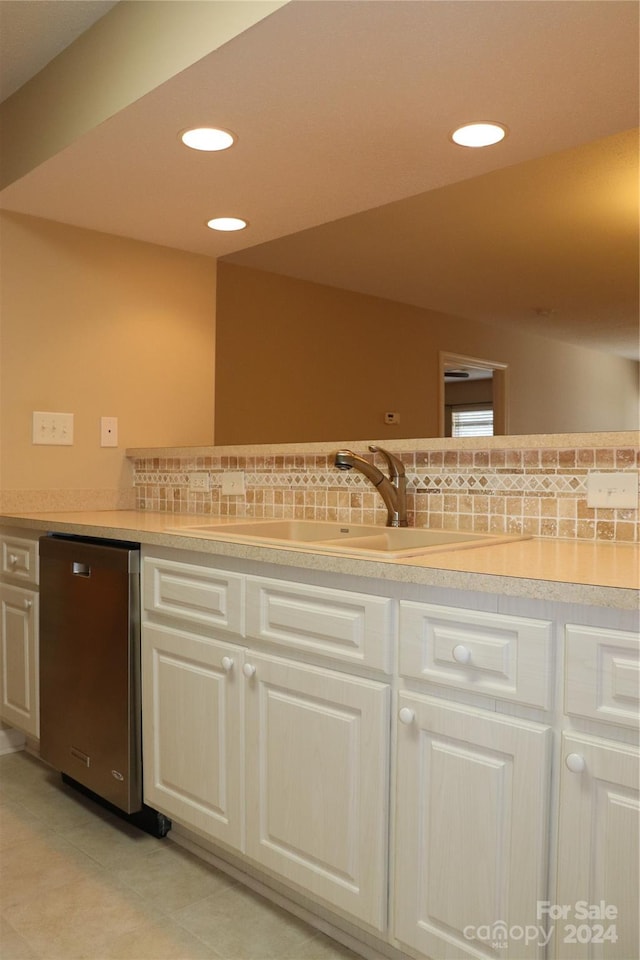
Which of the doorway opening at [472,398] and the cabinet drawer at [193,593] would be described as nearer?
the cabinet drawer at [193,593]

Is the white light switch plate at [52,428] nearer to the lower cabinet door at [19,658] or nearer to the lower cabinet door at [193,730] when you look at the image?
the lower cabinet door at [19,658]

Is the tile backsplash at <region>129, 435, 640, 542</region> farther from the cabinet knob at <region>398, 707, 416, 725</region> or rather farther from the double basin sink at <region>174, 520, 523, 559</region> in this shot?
the cabinet knob at <region>398, 707, 416, 725</region>

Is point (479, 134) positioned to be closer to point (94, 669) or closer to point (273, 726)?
point (273, 726)

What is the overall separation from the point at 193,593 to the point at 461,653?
0.79 m

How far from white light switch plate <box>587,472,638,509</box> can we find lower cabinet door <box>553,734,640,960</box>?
71cm

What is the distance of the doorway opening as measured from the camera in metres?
2.67

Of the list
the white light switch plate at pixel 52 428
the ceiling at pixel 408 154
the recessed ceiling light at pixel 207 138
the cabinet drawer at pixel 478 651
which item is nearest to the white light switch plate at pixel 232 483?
the white light switch plate at pixel 52 428

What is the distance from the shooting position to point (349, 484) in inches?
90.4

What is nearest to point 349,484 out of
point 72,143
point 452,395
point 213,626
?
point 213,626

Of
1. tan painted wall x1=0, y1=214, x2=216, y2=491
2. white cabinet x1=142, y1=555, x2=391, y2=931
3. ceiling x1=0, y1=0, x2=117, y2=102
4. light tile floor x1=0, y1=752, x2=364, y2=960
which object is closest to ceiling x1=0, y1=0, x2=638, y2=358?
ceiling x1=0, y1=0, x2=117, y2=102

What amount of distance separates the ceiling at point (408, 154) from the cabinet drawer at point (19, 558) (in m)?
1.17

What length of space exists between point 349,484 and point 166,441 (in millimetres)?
1186

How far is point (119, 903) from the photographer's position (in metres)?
1.79

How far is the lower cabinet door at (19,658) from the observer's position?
2.48 m
